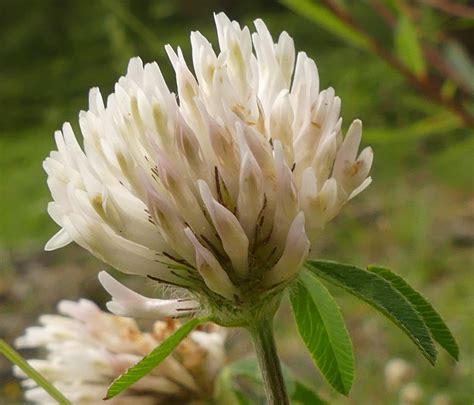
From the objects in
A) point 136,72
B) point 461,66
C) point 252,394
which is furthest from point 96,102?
point 461,66

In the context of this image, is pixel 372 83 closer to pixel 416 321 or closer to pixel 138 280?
pixel 138 280

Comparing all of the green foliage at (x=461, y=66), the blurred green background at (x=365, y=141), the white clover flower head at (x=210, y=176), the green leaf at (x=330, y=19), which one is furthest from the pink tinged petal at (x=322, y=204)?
the green foliage at (x=461, y=66)

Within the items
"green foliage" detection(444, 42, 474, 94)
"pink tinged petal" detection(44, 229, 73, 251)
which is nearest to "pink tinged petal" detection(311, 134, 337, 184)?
"pink tinged petal" detection(44, 229, 73, 251)

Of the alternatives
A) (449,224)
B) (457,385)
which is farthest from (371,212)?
(457,385)

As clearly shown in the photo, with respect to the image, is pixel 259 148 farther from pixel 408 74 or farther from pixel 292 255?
pixel 408 74

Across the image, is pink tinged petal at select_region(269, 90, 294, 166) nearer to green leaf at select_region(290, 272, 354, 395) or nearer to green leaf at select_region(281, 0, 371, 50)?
green leaf at select_region(290, 272, 354, 395)

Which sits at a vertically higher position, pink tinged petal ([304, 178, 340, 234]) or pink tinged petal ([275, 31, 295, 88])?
pink tinged petal ([275, 31, 295, 88])

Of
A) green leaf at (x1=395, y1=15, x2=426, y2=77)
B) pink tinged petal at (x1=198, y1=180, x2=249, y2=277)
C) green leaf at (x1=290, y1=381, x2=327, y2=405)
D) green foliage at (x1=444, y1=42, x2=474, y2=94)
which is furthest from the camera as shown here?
green foliage at (x1=444, y1=42, x2=474, y2=94)
